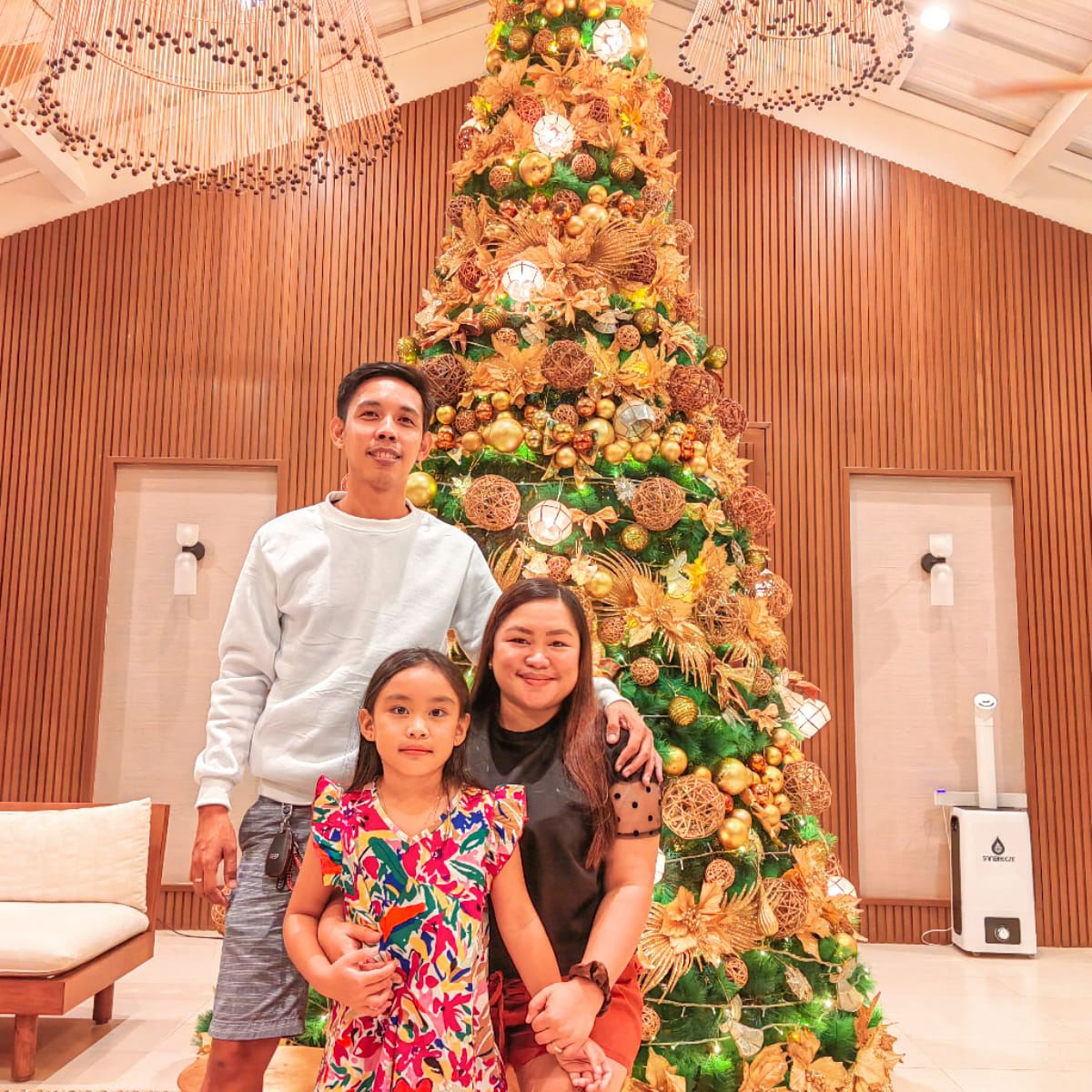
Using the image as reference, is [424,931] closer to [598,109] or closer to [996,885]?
[598,109]

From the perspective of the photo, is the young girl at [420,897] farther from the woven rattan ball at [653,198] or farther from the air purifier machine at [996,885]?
the air purifier machine at [996,885]

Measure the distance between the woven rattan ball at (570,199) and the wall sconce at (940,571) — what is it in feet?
13.0

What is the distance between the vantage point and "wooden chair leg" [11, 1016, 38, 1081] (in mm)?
3184

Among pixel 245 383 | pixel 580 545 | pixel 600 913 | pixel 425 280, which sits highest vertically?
pixel 425 280

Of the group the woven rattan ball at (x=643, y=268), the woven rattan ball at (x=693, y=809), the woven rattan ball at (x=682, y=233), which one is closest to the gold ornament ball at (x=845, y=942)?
the woven rattan ball at (x=693, y=809)

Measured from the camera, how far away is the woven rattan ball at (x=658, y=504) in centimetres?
261

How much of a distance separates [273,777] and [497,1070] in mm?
653

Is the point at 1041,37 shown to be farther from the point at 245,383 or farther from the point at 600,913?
the point at 600,913

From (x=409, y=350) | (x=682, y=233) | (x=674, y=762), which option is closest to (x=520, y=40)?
(x=682, y=233)

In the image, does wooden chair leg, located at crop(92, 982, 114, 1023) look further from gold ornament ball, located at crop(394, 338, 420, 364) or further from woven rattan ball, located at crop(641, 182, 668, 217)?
woven rattan ball, located at crop(641, 182, 668, 217)

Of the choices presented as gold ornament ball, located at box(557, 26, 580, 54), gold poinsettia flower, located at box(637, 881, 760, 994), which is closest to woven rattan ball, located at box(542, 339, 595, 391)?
gold ornament ball, located at box(557, 26, 580, 54)

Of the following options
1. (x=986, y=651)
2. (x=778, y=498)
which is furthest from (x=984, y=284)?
(x=986, y=651)

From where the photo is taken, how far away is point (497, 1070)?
1.51 metres

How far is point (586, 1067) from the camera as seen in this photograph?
150 centimetres
